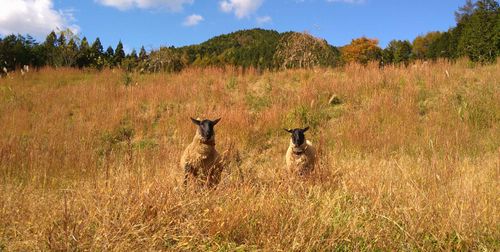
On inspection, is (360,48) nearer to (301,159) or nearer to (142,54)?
(142,54)

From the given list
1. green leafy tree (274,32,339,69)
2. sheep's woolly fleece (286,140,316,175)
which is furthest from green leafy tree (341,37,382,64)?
sheep's woolly fleece (286,140,316,175)

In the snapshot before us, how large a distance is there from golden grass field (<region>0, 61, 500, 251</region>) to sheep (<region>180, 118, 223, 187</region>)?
0.60 feet

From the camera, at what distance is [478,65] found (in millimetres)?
11812

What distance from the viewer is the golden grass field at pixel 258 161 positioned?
3.25 m

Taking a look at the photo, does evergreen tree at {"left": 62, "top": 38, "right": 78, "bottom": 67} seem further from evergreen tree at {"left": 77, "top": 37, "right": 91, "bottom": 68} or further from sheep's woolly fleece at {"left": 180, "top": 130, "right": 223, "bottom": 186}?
sheep's woolly fleece at {"left": 180, "top": 130, "right": 223, "bottom": 186}

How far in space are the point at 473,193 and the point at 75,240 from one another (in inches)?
135

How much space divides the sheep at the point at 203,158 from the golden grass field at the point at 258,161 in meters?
0.18

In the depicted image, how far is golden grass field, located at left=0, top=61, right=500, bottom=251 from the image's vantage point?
325cm

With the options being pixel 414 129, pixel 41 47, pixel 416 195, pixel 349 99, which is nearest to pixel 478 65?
pixel 349 99

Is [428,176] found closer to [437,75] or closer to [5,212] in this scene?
[5,212]

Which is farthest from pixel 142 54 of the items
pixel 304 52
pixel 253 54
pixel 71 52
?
pixel 253 54

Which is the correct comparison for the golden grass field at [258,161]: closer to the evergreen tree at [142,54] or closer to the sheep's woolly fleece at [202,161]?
the sheep's woolly fleece at [202,161]

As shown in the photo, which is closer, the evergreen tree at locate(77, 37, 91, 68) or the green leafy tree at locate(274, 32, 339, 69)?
the green leafy tree at locate(274, 32, 339, 69)

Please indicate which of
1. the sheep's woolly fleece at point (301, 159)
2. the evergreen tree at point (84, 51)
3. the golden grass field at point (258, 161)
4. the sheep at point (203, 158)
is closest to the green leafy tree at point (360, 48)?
the evergreen tree at point (84, 51)
